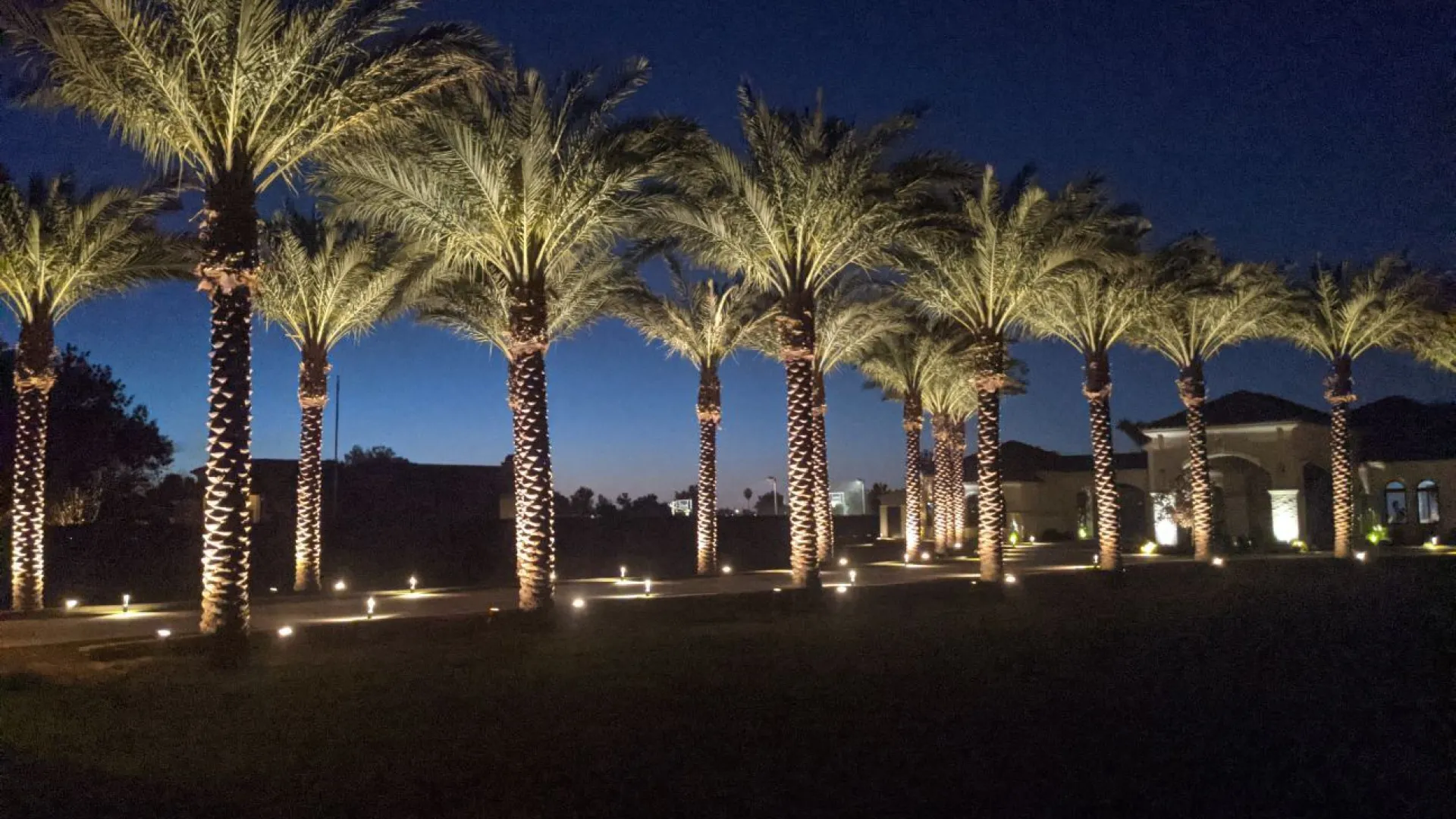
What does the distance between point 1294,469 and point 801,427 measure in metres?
33.4

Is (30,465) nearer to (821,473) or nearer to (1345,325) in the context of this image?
(821,473)

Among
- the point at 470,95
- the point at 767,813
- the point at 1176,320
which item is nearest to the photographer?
the point at 767,813

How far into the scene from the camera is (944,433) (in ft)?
140

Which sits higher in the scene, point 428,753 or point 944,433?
point 944,433

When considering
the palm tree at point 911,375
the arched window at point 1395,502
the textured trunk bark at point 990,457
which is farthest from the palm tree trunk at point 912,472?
the arched window at point 1395,502

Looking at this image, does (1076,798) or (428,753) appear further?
(428,753)

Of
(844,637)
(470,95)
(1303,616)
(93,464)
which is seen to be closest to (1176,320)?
(1303,616)

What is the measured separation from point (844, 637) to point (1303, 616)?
28.5 feet

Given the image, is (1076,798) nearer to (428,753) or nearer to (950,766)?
(950,766)

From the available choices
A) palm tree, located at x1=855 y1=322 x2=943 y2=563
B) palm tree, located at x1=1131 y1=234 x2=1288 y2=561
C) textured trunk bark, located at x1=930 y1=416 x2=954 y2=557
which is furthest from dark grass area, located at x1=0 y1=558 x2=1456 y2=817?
textured trunk bark, located at x1=930 y1=416 x2=954 y2=557

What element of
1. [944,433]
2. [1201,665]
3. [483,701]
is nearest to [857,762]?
[483,701]

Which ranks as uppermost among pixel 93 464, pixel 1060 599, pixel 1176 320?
pixel 1176 320

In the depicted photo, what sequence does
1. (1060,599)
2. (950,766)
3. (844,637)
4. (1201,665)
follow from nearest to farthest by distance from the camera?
(950,766) → (1201,665) → (844,637) → (1060,599)

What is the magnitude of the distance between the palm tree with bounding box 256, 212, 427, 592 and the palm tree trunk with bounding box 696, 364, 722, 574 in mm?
9439
